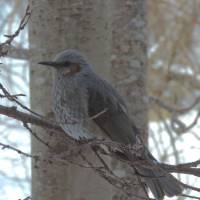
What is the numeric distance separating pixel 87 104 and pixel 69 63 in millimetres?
268

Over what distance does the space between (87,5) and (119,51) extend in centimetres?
148

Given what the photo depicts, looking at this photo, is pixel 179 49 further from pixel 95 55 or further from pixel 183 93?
pixel 95 55

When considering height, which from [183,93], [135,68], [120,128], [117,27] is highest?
[183,93]

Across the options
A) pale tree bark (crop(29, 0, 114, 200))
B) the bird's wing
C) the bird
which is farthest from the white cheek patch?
pale tree bark (crop(29, 0, 114, 200))

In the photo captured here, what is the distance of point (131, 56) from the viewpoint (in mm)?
4387

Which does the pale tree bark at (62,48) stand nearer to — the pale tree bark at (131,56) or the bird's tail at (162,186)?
the bird's tail at (162,186)

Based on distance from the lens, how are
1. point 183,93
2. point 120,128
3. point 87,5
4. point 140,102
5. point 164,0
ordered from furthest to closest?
point 183,93, point 164,0, point 140,102, point 120,128, point 87,5

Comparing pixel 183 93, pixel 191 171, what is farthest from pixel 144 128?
pixel 183 93

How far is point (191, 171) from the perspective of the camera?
2.38 m

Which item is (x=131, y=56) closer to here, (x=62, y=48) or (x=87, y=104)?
(x=87, y=104)

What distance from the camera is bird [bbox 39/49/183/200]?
10.7 ft

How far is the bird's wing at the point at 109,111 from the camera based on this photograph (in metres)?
3.36

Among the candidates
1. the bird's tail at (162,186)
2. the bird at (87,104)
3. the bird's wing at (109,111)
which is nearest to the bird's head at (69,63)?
the bird at (87,104)

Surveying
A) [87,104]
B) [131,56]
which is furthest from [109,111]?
[131,56]
